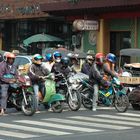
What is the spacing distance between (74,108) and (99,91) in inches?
39.3

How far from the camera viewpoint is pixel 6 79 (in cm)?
1542

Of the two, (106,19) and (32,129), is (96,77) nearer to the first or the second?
(32,129)

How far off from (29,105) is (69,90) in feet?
5.19

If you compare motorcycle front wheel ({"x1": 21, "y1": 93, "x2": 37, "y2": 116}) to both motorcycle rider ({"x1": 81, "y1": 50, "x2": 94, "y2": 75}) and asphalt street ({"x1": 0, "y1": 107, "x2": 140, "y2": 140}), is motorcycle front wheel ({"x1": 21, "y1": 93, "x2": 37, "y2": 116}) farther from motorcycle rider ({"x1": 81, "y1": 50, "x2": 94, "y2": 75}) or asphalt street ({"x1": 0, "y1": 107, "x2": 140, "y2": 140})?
motorcycle rider ({"x1": 81, "y1": 50, "x2": 94, "y2": 75})

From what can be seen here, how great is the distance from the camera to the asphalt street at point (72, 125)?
11.3 metres

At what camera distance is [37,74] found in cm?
1600

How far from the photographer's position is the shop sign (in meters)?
28.4

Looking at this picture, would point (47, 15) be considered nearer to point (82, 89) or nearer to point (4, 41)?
point (4, 41)

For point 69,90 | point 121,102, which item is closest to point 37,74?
point 69,90

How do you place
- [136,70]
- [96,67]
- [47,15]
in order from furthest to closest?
[47,15] → [136,70] → [96,67]

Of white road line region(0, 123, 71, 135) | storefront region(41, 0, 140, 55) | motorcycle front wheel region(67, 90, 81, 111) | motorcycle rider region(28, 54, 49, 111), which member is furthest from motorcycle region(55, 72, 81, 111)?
storefront region(41, 0, 140, 55)

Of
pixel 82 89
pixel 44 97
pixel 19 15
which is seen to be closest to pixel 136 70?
pixel 82 89

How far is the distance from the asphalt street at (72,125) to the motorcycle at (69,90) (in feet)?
0.79

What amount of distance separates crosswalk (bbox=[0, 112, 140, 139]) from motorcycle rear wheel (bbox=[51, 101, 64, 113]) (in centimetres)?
113
